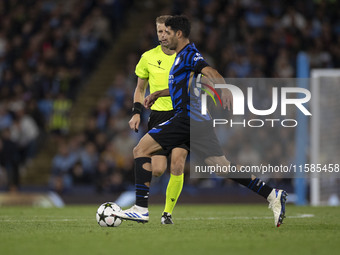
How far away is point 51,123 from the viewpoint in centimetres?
1862

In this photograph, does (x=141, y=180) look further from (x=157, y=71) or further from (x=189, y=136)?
(x=157, y=71)

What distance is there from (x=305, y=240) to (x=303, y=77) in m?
8.64

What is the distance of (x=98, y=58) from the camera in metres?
21.2

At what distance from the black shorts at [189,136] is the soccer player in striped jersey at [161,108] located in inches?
11.6

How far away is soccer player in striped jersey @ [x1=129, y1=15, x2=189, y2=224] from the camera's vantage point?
27.6 ft

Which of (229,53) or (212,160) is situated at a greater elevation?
(229,53)

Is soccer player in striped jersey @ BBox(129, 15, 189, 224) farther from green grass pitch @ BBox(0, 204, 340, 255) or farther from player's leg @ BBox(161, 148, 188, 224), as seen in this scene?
green grass pitch @ BBox(0, 204, 340, 255)

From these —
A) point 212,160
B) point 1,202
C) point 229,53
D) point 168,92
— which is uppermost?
point 229,53

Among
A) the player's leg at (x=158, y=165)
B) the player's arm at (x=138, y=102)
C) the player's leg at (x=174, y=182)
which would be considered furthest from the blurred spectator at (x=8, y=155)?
the player's leg at (x=174, y=182)

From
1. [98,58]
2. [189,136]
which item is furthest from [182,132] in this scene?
[98,58]

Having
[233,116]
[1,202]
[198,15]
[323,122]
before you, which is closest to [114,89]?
[198,15]

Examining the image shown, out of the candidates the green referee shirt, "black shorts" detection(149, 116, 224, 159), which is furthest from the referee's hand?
the green referee shirt

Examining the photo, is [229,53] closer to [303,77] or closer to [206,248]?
[303,77]

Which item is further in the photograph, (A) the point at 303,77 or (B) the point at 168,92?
(A) the point at 303,77
